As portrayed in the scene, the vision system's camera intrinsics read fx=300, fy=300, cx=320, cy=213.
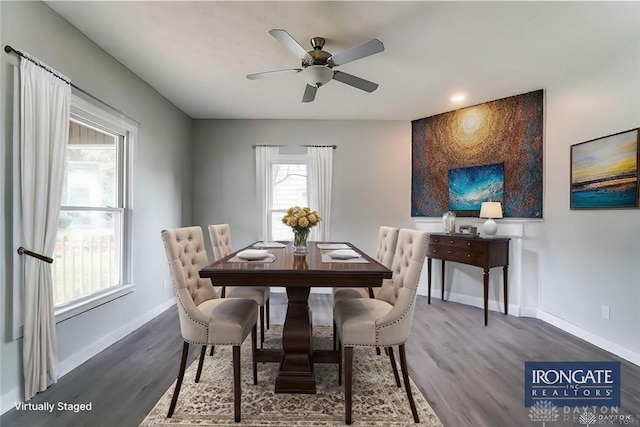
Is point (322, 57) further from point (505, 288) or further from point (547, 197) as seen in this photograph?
point (505, 288)

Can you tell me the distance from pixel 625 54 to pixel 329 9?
253 cm

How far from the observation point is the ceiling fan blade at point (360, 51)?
6.19ft

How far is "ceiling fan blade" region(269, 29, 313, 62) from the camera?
1.81m

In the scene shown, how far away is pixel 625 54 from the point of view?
2502mm

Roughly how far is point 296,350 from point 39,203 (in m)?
1.87

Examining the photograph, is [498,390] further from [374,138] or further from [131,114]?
[131,114]

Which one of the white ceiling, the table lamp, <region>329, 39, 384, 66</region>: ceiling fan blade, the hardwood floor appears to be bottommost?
the hardwood floor

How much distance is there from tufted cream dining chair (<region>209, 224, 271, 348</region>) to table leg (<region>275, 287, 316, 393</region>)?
1.54 feet

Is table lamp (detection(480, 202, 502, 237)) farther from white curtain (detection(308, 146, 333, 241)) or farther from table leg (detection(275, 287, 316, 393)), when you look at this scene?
table leg (detection(275, 287, 316, 393))

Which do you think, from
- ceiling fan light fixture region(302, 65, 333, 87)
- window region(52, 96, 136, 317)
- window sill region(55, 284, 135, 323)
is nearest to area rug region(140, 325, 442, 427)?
window sill region(55, 284, 135, 323)

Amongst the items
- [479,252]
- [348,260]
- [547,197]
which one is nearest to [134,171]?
[348,260]

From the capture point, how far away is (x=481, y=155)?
387 centimetres

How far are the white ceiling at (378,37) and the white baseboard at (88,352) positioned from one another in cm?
247

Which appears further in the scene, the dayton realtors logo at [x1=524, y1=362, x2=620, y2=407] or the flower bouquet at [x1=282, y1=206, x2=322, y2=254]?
the flower bouquet at [x1=282, y1=206, x2=322, y2=254]
